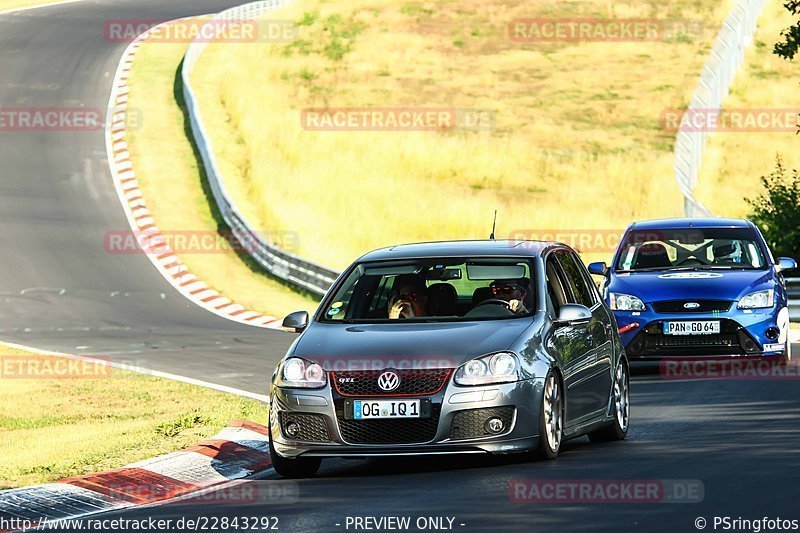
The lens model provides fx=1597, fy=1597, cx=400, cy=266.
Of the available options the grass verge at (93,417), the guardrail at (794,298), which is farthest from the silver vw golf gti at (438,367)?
the guardrail at (794,298)

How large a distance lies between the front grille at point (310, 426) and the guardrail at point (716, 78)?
31.8m

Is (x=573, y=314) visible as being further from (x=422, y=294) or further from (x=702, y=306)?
(x=702, y=306)

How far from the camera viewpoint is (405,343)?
428 inches

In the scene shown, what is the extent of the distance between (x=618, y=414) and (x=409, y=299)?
2032 millimetres

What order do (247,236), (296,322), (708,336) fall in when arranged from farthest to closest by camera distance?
(247,236)
(708,336)
(296,322)

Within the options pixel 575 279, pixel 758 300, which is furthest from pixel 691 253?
pixel 575 279

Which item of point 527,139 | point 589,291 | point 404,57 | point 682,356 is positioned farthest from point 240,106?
point 589,291

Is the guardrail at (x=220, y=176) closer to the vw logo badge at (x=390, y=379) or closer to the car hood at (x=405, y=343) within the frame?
the car hood at (x=405, y=343)

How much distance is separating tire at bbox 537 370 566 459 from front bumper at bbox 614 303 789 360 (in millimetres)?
6226

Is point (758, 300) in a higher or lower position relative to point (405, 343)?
lower

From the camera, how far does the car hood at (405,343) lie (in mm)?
10734

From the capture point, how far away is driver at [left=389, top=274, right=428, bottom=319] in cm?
1191

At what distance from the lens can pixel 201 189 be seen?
40.9 meters

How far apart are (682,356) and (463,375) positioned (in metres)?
7.31
